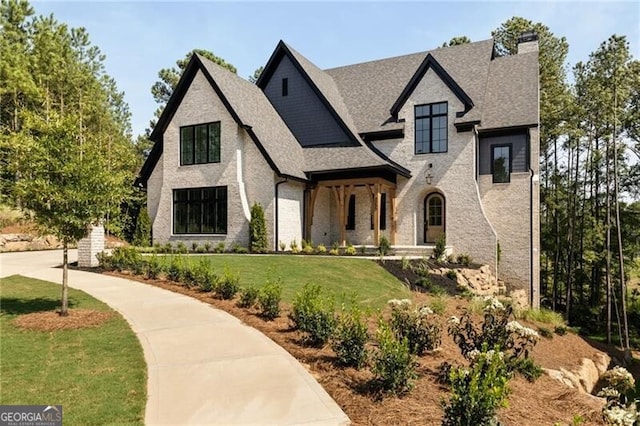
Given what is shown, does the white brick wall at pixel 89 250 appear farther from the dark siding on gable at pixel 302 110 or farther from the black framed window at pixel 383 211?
the black framed window at pixel 383 211

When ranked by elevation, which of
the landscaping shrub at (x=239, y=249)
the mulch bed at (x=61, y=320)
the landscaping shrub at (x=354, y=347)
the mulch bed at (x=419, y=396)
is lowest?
the mulch bed at (x=419, y=396)

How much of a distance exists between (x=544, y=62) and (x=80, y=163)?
107 ft

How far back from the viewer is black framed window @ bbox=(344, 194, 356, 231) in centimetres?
2277

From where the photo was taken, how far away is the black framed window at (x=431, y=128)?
2120 centimetres

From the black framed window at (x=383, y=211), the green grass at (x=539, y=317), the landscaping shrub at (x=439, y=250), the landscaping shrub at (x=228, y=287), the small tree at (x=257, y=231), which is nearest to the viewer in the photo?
the landscaping shrub at (x=228, y=287)

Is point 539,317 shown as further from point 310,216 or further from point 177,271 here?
point 177,271

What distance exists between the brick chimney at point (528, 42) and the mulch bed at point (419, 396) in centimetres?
2162

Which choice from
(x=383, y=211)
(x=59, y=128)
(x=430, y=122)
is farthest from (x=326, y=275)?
(x=430, y=122)

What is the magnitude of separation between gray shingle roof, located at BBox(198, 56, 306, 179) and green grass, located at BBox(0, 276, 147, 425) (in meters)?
12.7

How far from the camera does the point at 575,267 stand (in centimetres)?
2772

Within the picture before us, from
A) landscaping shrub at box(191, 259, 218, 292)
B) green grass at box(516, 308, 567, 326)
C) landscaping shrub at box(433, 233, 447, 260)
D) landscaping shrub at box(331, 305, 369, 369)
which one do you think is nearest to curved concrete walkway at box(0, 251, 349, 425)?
landscaping shrub at box(331, 305, 369, 369)

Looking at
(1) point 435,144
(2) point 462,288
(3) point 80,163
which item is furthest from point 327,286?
(1) point 435,144

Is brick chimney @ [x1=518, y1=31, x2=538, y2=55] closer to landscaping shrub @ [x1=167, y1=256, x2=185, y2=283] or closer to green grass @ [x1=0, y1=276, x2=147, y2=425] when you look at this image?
landscaping shrub @ [x1=167, y1=256, x2=185, y2=283]

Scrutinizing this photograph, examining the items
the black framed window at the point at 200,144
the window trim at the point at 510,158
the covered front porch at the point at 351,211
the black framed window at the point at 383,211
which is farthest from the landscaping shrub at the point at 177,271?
the window trim at the point at 510,158
